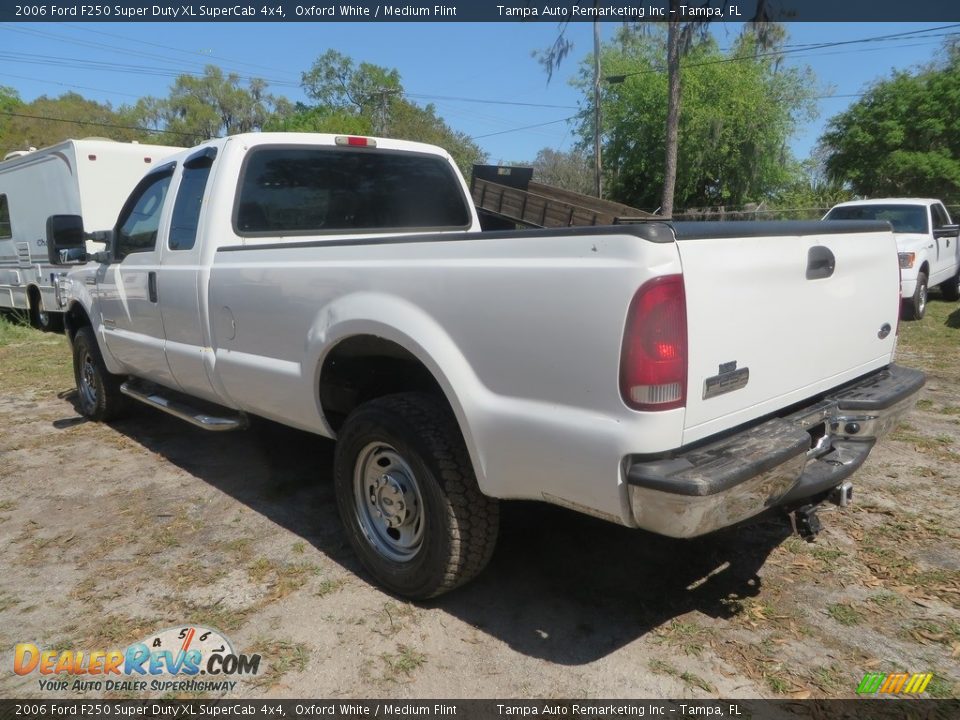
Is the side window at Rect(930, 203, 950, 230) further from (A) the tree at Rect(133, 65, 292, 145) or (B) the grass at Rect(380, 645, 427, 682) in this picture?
(A) the tree at Rect(133, 65, 292, 145)

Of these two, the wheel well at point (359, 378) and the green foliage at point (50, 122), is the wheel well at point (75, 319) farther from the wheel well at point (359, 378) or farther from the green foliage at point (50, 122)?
the green foliage at point (50, 122)

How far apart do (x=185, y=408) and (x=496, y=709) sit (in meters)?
2.98

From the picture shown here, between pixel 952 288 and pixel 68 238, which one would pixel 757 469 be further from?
pixel 952 288

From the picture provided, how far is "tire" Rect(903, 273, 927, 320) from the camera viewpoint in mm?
9969

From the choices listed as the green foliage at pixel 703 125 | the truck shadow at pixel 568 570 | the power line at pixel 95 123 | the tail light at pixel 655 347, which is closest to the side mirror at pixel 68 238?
the truck shadow at pixel 568 570

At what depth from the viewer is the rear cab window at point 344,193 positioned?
13.5 feet

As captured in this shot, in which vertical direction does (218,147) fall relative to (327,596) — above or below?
above

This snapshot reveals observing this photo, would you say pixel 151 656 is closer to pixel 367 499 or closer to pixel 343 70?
pixel 367 499

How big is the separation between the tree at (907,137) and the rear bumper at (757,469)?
28910mm

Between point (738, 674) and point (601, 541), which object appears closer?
point (738, 674)

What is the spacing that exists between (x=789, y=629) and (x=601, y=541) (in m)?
1.02

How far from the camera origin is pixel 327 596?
123 inches

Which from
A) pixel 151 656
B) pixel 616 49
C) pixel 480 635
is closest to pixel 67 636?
pixel 151 656

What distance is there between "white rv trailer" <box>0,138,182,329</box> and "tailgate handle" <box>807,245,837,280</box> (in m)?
8.55
